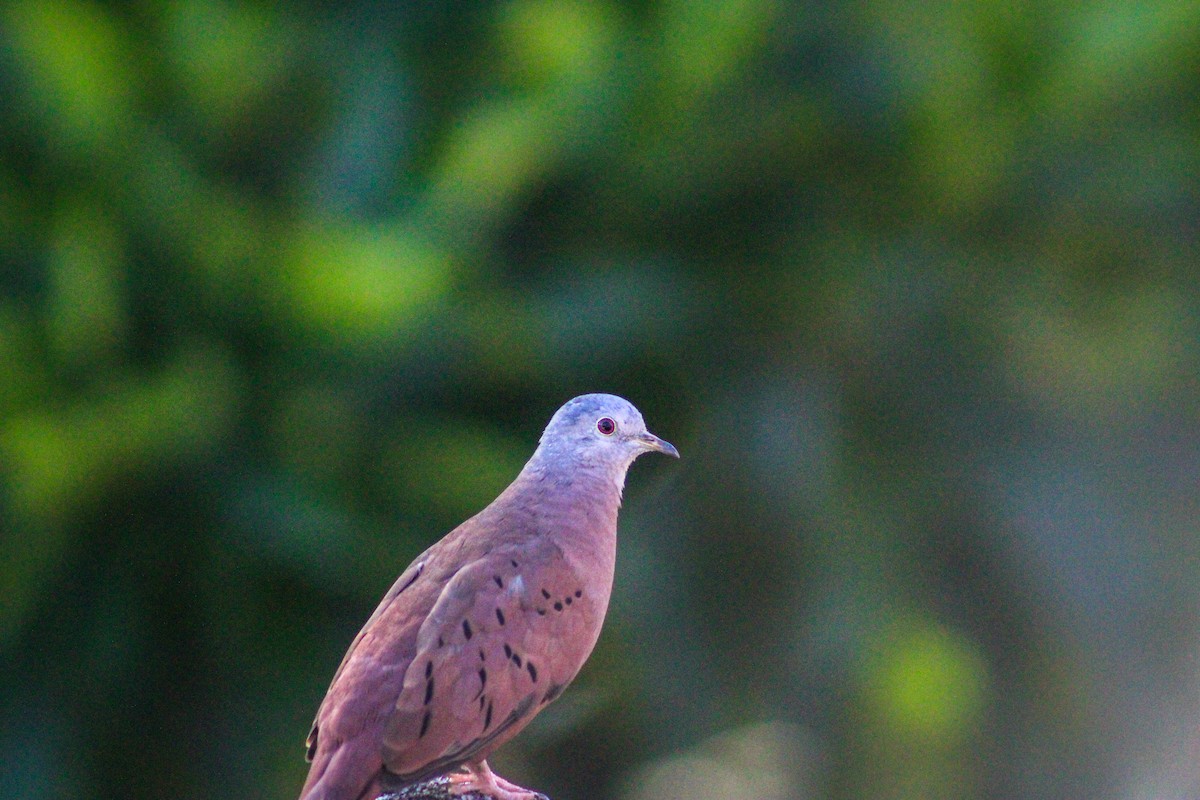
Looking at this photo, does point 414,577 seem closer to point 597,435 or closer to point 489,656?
point 489,656

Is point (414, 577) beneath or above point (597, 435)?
beneath

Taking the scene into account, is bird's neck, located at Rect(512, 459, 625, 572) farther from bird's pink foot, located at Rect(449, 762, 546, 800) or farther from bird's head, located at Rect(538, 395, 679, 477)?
bird's pink foot, located at Rect(449, 762, 546, 800)

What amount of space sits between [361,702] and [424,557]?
368mm

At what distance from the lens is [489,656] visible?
7.14 ft

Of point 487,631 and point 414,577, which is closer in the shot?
point 487,631

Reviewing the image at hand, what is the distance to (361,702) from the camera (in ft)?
6.74

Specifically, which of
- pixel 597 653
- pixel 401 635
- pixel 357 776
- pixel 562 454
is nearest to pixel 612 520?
pixel 562 454

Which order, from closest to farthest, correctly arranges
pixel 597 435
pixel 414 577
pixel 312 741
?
pixel 312 741
pixel 414 577
pixel 597 435

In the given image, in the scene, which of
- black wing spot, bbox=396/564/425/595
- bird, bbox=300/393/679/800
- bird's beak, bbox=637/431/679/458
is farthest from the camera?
bird's beak, bbox=637/431/679/458

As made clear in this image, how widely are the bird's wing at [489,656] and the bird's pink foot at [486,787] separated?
0.42ft

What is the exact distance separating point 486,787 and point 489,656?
308mm

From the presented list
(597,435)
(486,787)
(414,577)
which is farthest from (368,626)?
(597,435)

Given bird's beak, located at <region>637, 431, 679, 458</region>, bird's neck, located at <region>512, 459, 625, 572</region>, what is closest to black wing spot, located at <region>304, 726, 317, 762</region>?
bird's neck, located at <region>512, 459, 625, 572</region>

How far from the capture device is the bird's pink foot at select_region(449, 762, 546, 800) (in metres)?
2.30
